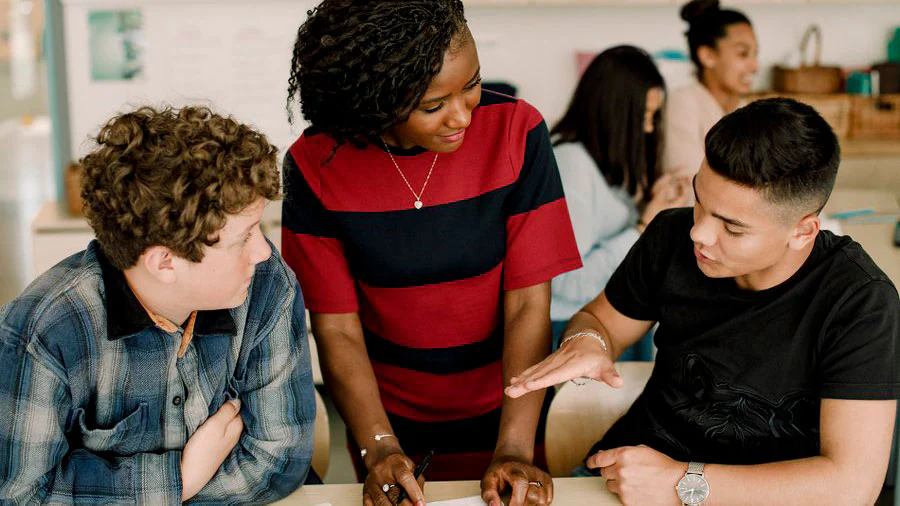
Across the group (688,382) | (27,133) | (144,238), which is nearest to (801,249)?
(688,382)

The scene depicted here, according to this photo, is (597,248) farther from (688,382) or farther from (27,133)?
(27,133)

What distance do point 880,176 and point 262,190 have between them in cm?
365

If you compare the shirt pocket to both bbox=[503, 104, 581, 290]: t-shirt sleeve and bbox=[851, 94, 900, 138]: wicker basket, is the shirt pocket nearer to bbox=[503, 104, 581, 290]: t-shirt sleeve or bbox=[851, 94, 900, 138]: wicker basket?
bbox=[503, 104, 581, 290]: t-shirt sleeve

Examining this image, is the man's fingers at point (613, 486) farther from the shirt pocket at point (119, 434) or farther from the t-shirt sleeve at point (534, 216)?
the shirt pocket at point (119, 434)

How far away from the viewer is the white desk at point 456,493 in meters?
1.45

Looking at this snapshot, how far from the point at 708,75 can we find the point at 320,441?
2335 millimetres

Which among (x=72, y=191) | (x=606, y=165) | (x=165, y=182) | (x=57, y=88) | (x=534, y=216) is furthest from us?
(x=57, y=88)

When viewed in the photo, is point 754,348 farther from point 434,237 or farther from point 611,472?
point 434,237

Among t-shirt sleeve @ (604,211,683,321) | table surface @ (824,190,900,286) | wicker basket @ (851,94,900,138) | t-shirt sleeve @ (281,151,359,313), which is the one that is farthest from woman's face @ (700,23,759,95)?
t-shirt sleeve @ (281,151,359,313)

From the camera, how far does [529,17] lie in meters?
4.31

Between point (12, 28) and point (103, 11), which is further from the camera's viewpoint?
point (12, 28)

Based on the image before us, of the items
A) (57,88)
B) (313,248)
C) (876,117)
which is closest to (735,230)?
(313,248)

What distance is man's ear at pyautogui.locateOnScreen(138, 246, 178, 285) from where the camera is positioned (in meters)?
1.32

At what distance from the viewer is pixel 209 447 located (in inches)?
55.5
